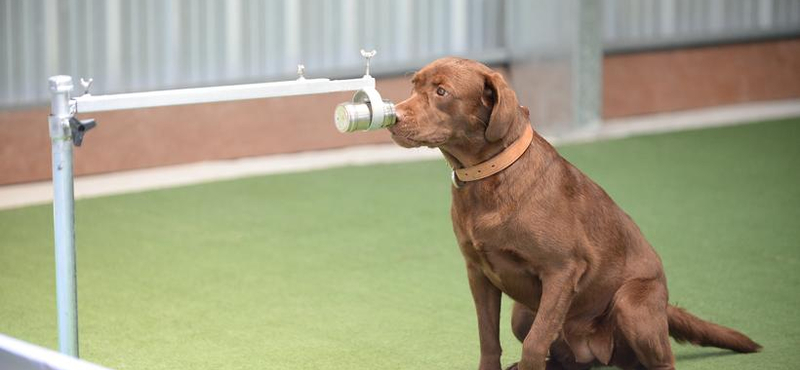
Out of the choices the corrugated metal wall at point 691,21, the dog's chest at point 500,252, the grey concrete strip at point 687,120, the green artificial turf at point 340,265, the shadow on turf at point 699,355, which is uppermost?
Result: the corrugated metal wall at point 691,21

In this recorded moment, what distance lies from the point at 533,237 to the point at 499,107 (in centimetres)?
40

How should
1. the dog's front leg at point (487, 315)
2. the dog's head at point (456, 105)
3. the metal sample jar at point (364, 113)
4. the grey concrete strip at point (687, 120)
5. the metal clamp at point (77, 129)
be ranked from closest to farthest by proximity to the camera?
1. the metal clamp at point (77, 129)
2. the metal sample jar at point (364, 113)
3. the dog's head at point (456, 105)
4. the dog's front leg at point (487, 315)
5. the grey concrete strip at point (687, 120)

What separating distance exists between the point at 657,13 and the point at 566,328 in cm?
593

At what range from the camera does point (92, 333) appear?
15.2 ft

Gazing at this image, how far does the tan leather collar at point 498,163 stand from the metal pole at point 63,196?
46.1 inches

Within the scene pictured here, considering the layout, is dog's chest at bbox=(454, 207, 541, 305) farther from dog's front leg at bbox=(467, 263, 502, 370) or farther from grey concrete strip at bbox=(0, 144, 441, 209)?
grey concrete strip at bbox=(0, 144, 441, 209)

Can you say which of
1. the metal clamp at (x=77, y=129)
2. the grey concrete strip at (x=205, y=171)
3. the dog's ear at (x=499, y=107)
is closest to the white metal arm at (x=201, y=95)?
the metal clamp at (x=77, y=129)

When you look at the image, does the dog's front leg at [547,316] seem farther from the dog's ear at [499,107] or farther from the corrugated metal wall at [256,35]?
the corrugated metal wall at [256,35]

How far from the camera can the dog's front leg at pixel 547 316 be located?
3713mm

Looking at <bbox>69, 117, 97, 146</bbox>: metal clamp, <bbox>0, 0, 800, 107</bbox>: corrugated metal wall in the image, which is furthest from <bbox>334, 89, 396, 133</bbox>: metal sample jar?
<bbox>0, 0, 800, 107</bbox>: corrugated metal wall

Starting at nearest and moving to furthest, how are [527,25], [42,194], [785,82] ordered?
1. [42,194]
2. [527,25]
3. [785,82]

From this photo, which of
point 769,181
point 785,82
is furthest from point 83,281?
point 785,82

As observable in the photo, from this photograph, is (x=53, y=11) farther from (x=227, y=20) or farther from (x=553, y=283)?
(x=553, y=283)

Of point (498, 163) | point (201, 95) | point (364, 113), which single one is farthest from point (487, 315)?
point (201, 95)
